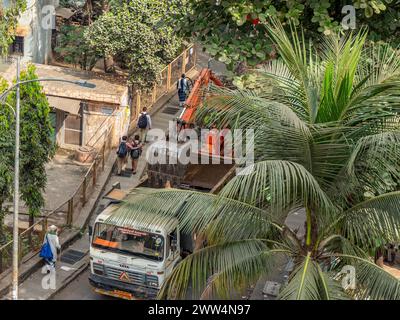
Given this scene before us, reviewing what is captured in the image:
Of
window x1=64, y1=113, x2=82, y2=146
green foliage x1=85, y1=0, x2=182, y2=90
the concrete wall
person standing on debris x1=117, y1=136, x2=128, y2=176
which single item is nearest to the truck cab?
person standing on debris x1=117, y1=136, x2=128, y2=176

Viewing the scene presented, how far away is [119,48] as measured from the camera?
29.5 m

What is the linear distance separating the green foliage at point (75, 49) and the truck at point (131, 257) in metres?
16.6

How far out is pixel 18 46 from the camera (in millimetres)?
35719

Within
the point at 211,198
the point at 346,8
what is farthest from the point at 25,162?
the point at 211,198

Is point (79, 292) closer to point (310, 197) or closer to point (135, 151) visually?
point (135, 151)

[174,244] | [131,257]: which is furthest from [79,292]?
[174,244]

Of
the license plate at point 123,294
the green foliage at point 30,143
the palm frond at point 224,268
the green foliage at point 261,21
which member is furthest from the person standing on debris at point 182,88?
the palm frond at point 224,268

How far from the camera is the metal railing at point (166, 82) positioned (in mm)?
31000

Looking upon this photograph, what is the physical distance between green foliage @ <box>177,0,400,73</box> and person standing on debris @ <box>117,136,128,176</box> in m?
7.97

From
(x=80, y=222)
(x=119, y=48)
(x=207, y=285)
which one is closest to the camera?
(x=207, y=285)

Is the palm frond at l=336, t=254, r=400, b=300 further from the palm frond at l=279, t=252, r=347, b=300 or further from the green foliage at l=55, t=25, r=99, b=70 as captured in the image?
the green foliage at l=55, t=25, r=99, b=70

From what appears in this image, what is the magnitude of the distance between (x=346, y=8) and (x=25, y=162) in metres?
9.25

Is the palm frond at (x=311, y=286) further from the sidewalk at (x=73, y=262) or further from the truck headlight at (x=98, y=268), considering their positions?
the sidewalk at (x=73, y=262)

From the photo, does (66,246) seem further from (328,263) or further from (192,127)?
(328,263)
